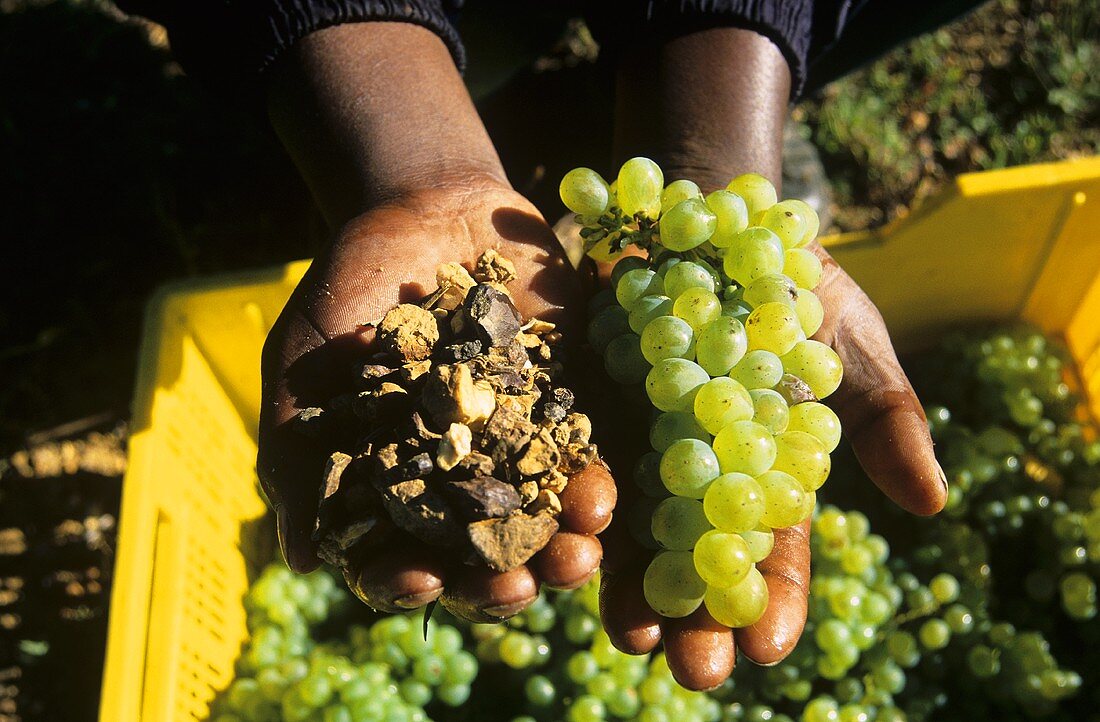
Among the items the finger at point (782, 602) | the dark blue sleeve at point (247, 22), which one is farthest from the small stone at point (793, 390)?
the dark blue sleeve at point (247, 22)

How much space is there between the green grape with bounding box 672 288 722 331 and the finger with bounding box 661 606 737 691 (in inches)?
16.5

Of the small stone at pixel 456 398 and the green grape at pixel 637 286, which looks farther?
the green grape at pixel 637 286

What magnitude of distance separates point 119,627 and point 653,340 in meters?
1.09

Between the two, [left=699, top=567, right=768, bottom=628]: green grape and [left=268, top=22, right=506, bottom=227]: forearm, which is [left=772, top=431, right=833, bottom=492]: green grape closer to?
[left=699, top=567, right=768, bottom=628]: green grape

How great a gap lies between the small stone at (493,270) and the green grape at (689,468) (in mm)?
419

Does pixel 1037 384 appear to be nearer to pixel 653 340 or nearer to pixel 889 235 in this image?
pixel 889 235

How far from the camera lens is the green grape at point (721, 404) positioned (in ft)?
4.10

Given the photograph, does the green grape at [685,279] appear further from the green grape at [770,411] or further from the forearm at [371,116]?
the forearm at [371,116]

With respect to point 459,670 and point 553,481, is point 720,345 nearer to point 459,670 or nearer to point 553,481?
point 553,481

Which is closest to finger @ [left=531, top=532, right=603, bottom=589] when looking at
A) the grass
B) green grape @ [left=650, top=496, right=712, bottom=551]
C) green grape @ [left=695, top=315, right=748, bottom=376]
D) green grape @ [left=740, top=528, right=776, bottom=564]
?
green grape @ [left=650, top=496, right=712, bottom=551]

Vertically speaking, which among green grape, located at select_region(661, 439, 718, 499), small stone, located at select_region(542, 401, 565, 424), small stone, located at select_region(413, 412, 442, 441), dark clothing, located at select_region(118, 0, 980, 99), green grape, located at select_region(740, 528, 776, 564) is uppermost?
dark clothing, located at select_region(118, 0, 980, 99)

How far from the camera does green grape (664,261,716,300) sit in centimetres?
137

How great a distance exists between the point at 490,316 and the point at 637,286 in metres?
0.24

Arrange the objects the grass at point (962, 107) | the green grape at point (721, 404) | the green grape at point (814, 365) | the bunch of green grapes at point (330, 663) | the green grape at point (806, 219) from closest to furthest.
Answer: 1. the green grape at point (721, 404)
2. the green grape at point (814, 365)
3. the green grape at point (806, 219)
4. the bunch of green grapes at point (330, 663)
5. the grass at point (962, 107)
